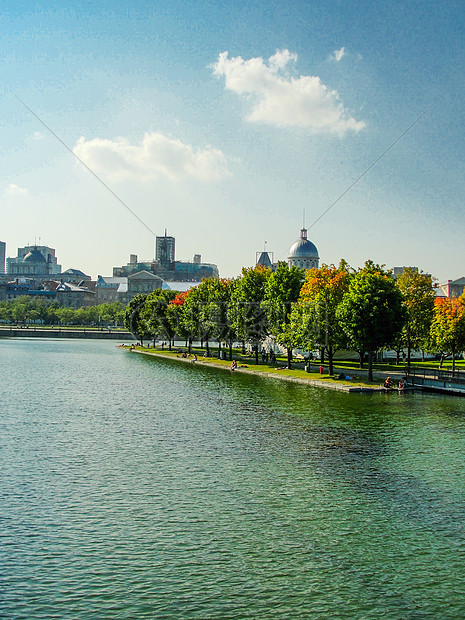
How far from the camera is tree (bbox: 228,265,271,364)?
91500 mm

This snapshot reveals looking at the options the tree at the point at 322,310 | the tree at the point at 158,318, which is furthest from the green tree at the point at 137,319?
the tree at the point at 322,310

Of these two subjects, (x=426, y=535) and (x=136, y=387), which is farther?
(x=136, y=387)

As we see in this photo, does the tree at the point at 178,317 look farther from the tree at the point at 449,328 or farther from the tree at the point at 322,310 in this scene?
the tree at the point at 449,328

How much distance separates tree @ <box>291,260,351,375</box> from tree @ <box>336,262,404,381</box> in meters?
2.09

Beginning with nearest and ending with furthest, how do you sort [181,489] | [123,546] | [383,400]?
[123,546], [181,489], [383,400]

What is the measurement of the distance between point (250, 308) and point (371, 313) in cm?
2957

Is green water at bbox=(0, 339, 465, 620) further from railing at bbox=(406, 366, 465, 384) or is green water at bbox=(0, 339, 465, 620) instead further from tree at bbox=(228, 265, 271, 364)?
tree at bbox=(228, 265, 271, 364)

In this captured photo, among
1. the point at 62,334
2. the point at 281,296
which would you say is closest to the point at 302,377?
the point at 281,296

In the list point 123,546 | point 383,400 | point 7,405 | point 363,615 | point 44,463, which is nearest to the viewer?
point 363,615

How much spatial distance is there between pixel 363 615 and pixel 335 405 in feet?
119

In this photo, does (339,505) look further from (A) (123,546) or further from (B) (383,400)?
(B) (383,400)

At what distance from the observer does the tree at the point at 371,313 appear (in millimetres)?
66438

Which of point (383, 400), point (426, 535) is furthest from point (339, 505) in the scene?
point (383, 400)

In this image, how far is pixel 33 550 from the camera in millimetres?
21250
